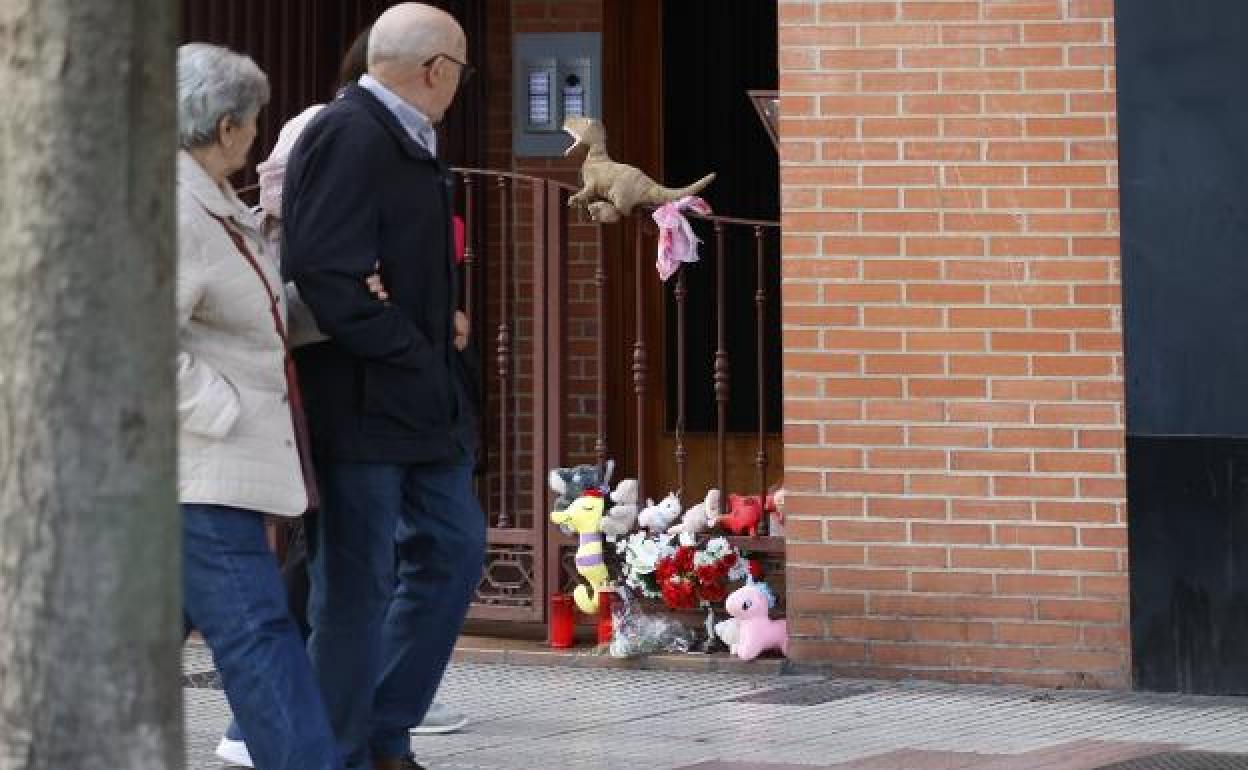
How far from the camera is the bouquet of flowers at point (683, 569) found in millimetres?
Result: 8086

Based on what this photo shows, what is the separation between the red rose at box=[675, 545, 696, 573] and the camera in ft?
26.6

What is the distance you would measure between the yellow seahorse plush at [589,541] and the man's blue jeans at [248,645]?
3245mm

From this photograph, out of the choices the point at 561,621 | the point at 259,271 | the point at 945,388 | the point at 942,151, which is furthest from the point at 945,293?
the point at 259,271

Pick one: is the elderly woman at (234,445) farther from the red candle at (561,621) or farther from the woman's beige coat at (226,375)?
the red candle at (561,621)

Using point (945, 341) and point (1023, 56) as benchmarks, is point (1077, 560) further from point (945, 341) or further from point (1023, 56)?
point (1023, 56)

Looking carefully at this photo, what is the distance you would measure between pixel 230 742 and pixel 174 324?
3.07 metres

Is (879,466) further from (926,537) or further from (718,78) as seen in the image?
(718,78)

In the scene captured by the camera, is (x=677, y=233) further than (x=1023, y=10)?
Yes

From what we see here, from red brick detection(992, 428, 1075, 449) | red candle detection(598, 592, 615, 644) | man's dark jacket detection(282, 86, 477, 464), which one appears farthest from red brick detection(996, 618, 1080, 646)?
man's dark jacket detection(282, 86, 477, 464)

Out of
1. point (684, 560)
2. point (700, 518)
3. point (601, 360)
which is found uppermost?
point (601, 360)

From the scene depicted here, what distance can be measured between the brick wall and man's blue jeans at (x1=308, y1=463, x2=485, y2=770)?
2.21 meters

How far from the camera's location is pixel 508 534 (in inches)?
338

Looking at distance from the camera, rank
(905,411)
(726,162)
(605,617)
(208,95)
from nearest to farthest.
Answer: (208,95) → (905,411) → (605,617) → (726,162)

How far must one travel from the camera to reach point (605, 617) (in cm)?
832
